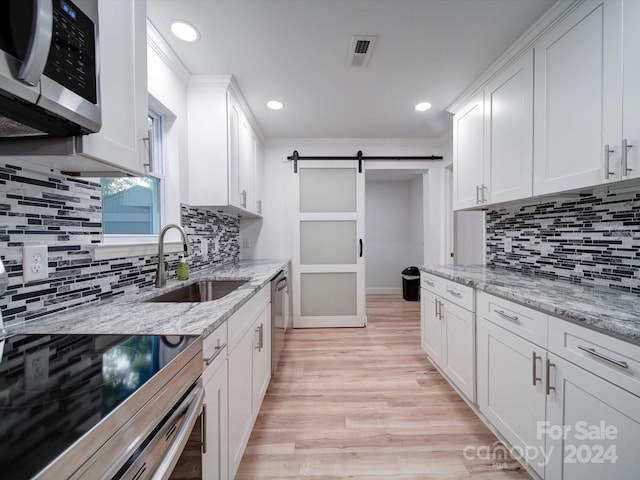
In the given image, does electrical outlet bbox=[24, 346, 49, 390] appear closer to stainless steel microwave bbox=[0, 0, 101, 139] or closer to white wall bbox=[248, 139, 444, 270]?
stainless steel microwave bbox=[0, 0, 101, 139]

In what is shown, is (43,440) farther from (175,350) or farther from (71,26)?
(71,26)

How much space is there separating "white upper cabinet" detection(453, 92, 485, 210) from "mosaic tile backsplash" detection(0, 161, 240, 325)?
8.02 feet

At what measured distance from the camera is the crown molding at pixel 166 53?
1559 millimetres

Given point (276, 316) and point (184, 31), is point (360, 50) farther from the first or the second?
point (276, 316)

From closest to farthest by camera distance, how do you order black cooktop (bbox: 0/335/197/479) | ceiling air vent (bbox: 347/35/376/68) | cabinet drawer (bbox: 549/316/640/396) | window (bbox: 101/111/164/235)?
black cooktop (bbox: 0/335/197/479) < cabinet drawer (bbox: 549/316/640/396) < window (bbox: 101/111/164/235) < ceiling air vent (bbox: 347/35/376/68)

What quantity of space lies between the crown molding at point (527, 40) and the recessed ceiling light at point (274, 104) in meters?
1.65

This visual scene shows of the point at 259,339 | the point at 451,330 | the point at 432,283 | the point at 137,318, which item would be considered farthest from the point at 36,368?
the point at 432,283

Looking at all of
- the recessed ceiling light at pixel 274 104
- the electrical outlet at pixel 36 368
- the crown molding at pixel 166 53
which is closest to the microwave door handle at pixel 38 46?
the electrical outlet at pixel 36 368

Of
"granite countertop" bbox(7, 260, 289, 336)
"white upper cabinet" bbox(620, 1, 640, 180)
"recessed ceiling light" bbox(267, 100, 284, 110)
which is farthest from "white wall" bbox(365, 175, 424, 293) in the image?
"granite countertop" bbox(7, 260, 289, 336)

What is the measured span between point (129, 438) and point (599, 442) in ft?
4.71

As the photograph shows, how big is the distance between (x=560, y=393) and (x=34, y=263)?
6.85 feet

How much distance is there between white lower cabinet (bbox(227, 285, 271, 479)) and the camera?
46.1 inches

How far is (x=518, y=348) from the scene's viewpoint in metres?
1.30

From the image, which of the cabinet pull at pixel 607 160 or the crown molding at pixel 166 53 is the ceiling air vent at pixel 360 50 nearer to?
the crown molding at pixel 166 53
